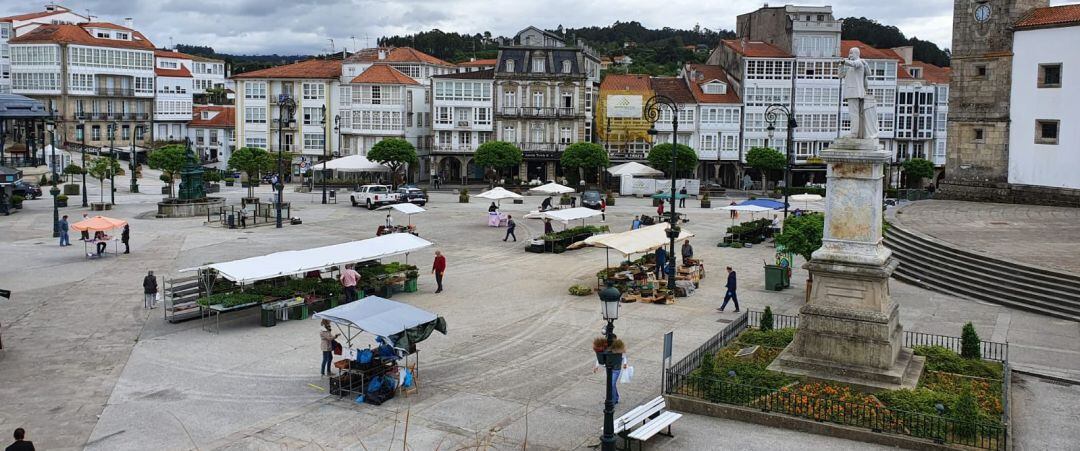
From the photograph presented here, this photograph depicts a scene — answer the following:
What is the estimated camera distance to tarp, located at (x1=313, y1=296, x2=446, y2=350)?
16719 millimetres

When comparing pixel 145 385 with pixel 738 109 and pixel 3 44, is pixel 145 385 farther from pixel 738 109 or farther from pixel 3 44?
pixel 3 44

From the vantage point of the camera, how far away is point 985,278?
25766 millimetres

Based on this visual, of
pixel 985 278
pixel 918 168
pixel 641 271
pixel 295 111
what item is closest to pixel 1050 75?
pixel 985 278

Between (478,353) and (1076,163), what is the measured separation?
33206 millimetres

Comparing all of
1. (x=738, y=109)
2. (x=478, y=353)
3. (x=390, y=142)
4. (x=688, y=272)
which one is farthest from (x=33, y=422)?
(x=738, y=109)

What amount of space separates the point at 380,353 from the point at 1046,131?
3723 cm

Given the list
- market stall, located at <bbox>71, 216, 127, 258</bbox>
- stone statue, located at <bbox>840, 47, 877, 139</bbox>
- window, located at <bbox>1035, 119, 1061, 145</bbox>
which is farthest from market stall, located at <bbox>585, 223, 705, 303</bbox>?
window, located at <bbox>1035, 119, 1061, 145</bbox>

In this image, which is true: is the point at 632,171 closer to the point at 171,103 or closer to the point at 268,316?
the point at 268,316

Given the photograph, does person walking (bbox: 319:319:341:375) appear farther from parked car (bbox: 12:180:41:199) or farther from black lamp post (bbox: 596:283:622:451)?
parked car (bbox: 12:180:41:199)

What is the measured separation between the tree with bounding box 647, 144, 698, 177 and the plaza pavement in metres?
35.4

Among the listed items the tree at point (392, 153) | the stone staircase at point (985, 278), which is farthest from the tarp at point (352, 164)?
the stone staircase at point (985, 278)

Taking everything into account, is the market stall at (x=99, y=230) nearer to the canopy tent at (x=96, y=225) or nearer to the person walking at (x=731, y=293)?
the canopy tent at (x=96, y=225)

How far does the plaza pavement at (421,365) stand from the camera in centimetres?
1456

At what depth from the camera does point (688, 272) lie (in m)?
27.8
